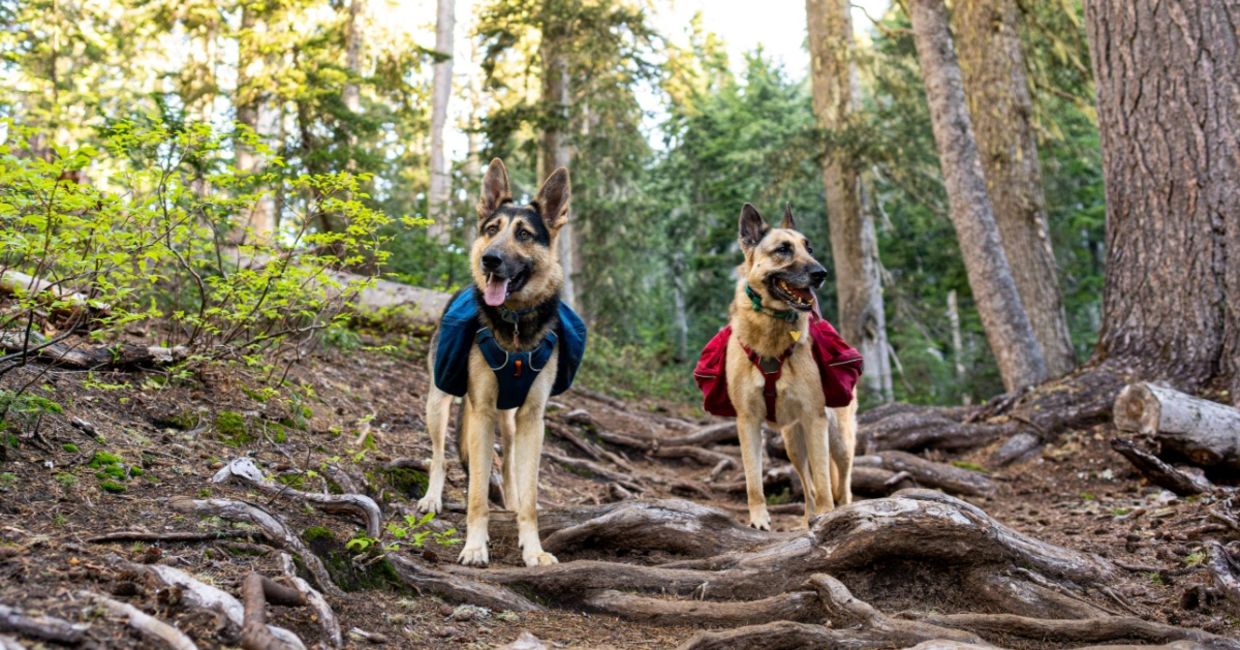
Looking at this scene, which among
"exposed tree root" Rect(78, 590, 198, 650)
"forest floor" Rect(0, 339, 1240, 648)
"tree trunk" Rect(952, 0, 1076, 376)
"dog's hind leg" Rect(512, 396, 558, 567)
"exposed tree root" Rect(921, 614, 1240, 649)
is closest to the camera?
"exposed tree root" Rect(78, 590, 198, 650)

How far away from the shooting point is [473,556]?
212 inches

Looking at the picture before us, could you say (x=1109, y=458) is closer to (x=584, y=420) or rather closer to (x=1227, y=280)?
(x=1227, y=280)

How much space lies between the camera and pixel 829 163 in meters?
18.7

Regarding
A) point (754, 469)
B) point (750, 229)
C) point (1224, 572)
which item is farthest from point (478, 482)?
point (1224, 572)

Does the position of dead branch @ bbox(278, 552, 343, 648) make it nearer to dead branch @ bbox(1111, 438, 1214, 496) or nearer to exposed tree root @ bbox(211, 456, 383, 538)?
exposed tree root @ bbox(211, 456, 383, 538)

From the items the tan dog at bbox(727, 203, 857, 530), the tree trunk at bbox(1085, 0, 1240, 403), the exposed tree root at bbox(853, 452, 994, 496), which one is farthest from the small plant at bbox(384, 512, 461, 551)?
the tree trunk at bbox(1085, 0, 1240, 403)

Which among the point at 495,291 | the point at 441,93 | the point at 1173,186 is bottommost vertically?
the point at 495,291

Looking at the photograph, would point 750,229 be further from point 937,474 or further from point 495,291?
point 937,474

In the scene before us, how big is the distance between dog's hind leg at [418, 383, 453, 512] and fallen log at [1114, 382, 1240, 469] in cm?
591

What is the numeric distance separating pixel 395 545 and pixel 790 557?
2267 millimetres

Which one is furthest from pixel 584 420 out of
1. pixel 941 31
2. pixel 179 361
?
pixel 941 31

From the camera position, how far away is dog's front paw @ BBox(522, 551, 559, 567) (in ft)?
17.6

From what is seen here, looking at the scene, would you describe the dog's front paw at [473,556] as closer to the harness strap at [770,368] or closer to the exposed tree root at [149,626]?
the exposed tree root at [149,626]

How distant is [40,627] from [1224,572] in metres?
5.55
